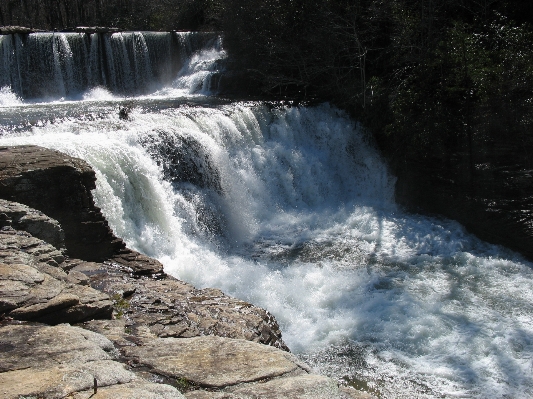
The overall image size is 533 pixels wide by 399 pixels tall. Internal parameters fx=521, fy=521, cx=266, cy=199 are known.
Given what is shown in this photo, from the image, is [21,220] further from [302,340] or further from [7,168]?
[302,340]

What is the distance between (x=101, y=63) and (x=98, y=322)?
48.0ft

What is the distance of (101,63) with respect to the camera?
16.6 m

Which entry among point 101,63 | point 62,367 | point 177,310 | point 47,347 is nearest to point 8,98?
point 101,63

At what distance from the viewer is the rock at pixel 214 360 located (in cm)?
261

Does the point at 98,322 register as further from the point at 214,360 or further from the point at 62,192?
the point at 62,192

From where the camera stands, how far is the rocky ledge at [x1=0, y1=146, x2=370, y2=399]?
7.91 feet

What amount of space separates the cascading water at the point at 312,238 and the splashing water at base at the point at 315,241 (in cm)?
3

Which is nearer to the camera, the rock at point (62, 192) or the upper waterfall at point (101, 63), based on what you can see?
the rock at point (62, 192)

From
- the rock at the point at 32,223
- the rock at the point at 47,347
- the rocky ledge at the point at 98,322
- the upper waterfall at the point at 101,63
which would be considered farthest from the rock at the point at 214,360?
the upper waterfall at the point at 101,63

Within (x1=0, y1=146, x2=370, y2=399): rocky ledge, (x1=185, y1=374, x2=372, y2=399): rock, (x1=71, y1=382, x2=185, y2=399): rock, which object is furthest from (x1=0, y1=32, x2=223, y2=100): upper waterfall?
(x1=71, y1=382, x2=185, y2=399): rock

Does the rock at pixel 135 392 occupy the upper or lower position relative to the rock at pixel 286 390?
upper

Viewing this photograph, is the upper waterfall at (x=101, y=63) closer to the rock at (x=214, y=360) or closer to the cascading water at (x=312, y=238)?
the cascading water at (x=312, y=238)

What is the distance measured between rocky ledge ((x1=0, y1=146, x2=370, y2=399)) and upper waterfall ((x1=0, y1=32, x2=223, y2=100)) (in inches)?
406

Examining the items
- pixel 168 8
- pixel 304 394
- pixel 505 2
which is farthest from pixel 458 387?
pixel 168 8
